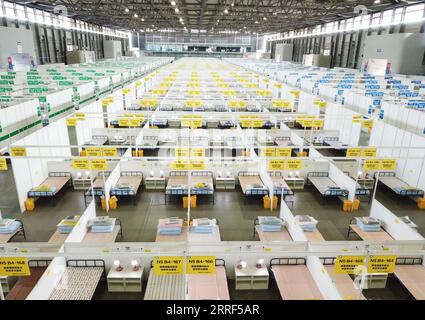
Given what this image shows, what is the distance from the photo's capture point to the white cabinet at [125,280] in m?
6.80

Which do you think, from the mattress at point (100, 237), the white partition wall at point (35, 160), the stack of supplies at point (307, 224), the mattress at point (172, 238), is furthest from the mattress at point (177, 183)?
the stack of supplies at point (307, 224)

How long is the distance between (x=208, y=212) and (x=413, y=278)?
231 inches

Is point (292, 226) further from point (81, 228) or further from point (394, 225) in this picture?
point (81, 228)

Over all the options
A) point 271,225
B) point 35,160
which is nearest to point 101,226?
point 271,225

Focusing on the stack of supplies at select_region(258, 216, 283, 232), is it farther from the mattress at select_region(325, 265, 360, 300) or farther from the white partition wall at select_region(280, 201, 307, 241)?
the mattress at select_region(325, 265, 360, 300)

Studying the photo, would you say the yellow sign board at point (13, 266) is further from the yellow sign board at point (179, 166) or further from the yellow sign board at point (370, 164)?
the yellow sign board at point (370, 164)

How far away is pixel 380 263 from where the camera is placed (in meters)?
4.64

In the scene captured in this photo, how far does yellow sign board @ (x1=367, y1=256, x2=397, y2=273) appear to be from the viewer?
4.61 meters

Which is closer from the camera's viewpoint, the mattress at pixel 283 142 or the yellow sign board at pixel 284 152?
the yellow sign board at pixel 284 152

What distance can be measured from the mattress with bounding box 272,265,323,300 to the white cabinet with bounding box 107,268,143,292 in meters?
2.92

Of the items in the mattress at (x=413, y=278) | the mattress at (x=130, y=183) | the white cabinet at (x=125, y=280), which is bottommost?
the white cabinet at (x=125, y=280)

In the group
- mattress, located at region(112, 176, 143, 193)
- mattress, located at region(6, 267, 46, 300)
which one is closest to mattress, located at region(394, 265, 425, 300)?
mattress, located at region(6, 267, 46, 300)

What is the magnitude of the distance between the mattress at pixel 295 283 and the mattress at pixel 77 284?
12.3 feet

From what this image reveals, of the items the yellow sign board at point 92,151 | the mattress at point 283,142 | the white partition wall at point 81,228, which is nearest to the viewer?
the white partition wall at point 81,228
